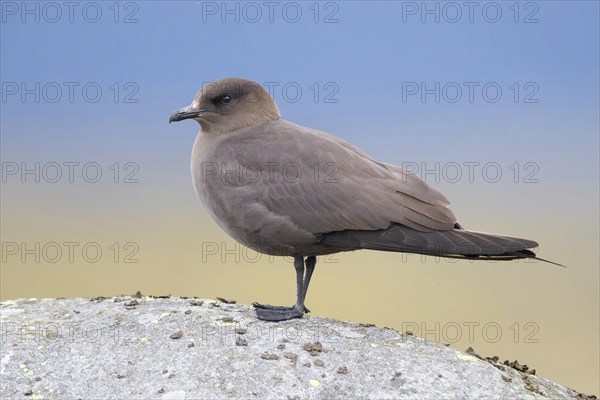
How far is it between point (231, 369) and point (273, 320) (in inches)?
26.2

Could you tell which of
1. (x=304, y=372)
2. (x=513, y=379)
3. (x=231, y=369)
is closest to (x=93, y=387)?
(x=231, y=369)

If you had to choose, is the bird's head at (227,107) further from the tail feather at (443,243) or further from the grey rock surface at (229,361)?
the grey rock surface at (229,361)

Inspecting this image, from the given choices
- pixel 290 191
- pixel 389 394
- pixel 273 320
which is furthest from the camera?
pixel 273 320

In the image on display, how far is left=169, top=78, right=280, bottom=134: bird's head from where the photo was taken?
16.5 ft

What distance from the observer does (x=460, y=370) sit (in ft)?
15.6

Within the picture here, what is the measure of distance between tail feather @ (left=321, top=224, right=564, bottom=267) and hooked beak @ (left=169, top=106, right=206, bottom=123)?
1.23 m

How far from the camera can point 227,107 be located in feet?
16.6

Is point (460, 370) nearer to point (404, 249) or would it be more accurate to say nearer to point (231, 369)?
point (404, 249)

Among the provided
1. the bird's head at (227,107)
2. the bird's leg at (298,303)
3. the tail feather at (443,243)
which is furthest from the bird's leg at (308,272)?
the bird's head at (227,107)

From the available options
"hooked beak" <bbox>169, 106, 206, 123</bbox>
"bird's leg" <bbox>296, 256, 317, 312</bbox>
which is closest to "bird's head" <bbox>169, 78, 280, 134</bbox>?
"hooked beak" <bbox>169, 106, 206, 123</bbox>

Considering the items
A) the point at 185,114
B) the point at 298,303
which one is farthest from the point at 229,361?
the point at 185,114

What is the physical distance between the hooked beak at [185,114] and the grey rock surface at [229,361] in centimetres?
132

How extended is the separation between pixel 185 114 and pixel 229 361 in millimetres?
1590

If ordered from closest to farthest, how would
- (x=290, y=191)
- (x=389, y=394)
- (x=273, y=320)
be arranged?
(x=389, y=394) → (x=290, y=191) → (x=273, y=320)
